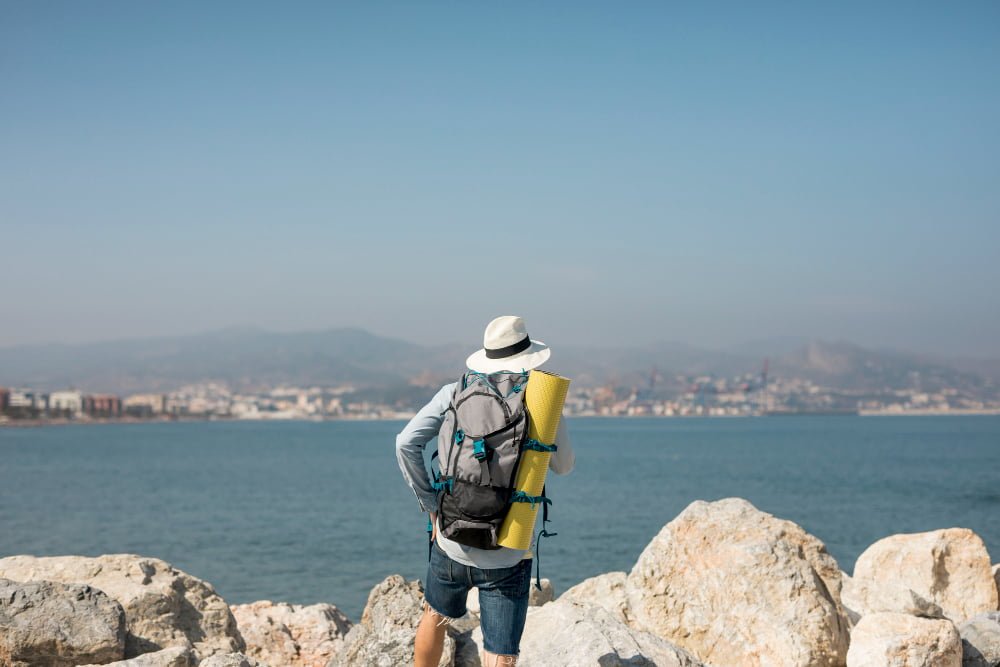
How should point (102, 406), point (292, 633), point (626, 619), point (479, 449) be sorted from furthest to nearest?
point (102, 406) → point (292, 633) → point (626, 619) → point (479, 449)

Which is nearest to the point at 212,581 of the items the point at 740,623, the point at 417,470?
the point at 740,623

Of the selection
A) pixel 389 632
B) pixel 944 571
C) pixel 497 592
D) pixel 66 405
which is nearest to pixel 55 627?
pixel 389 632

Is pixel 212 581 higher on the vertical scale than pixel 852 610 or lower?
lower

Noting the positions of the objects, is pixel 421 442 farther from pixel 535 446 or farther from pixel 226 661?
pixel 226 661

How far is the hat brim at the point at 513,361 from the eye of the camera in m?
4.10

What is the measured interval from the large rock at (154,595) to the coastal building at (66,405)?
624ft

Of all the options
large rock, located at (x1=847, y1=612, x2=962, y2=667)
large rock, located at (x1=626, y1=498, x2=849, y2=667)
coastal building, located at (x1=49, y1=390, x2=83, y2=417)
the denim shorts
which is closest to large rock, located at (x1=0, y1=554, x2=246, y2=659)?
large rock, located at (x1=626, y1=498, x2=849, y2=667)

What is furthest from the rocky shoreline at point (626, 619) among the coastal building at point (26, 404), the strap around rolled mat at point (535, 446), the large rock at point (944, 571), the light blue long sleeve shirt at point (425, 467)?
the coastal building at point (26, 404)

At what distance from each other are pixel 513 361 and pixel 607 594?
3825 mm

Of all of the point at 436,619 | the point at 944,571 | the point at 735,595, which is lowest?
the point at 944,571

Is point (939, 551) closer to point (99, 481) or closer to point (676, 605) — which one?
point (676, 605)

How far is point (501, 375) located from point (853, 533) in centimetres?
2975

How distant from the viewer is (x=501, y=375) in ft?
13.0

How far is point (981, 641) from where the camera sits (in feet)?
21.1
